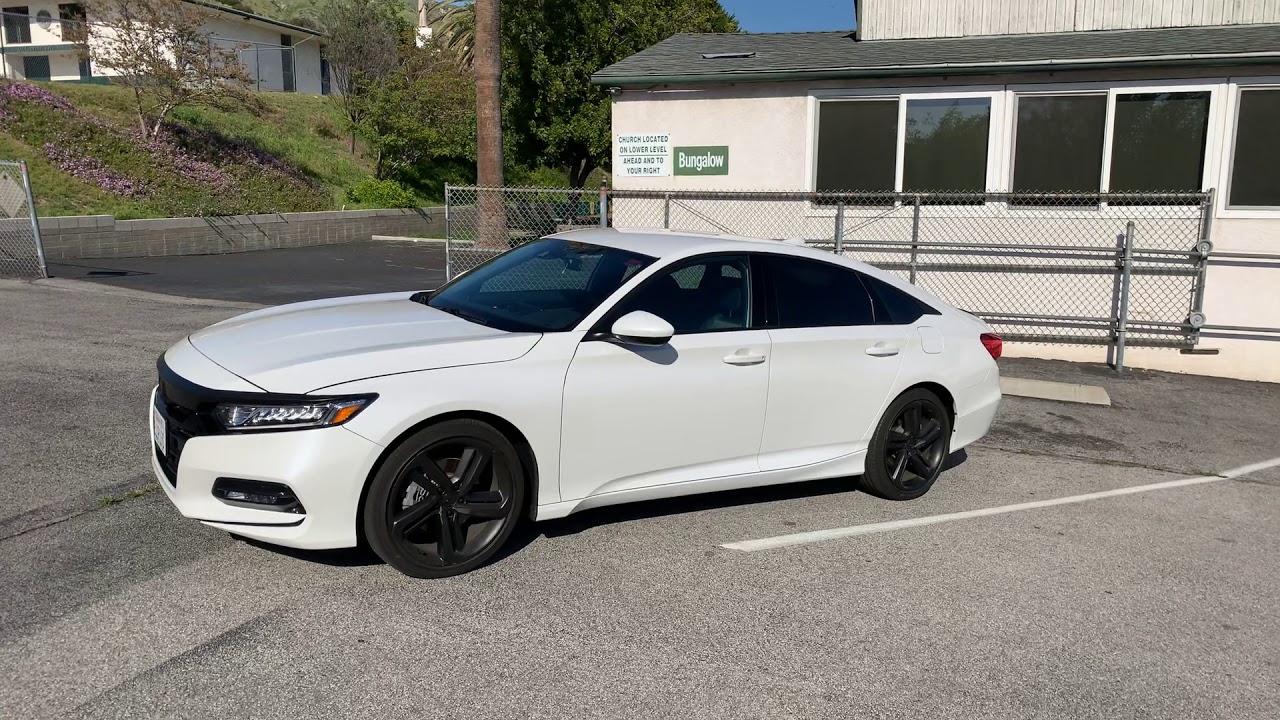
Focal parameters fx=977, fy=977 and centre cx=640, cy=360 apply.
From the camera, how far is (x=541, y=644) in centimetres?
388

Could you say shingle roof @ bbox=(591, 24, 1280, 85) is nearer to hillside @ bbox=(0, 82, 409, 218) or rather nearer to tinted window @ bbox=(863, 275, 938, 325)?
tinted window @ bbox=(863, 275, 938, 325)

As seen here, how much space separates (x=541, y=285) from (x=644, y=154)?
7.30 m

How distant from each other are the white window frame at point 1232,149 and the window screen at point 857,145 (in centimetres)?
350

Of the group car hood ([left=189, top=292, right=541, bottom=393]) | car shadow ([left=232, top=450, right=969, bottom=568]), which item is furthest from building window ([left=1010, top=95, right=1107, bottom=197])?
car hood ([left=189, top=292, right=541, bottom=393])

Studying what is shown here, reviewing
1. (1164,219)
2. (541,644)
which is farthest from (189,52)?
(541,644)

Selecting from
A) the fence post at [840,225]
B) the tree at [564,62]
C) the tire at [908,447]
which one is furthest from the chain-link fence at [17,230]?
the tree at [564,62]

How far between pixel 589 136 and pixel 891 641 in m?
25.3

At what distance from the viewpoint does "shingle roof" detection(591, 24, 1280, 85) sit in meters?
10.6

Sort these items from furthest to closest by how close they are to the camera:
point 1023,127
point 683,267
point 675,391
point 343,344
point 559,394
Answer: point 1023,127
point 683,267
point 675,391
point 559,394
point 343,344

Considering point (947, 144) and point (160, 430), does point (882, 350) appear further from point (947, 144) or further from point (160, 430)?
point (947, 144)

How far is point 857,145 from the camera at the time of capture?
38.5 ft

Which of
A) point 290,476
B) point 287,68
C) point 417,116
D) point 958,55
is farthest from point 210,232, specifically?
point 287,68

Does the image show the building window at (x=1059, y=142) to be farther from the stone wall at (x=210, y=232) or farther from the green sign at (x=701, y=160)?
the stone wall at (x=210, y=232)

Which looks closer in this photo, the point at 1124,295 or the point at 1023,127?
the point at 1124,295
